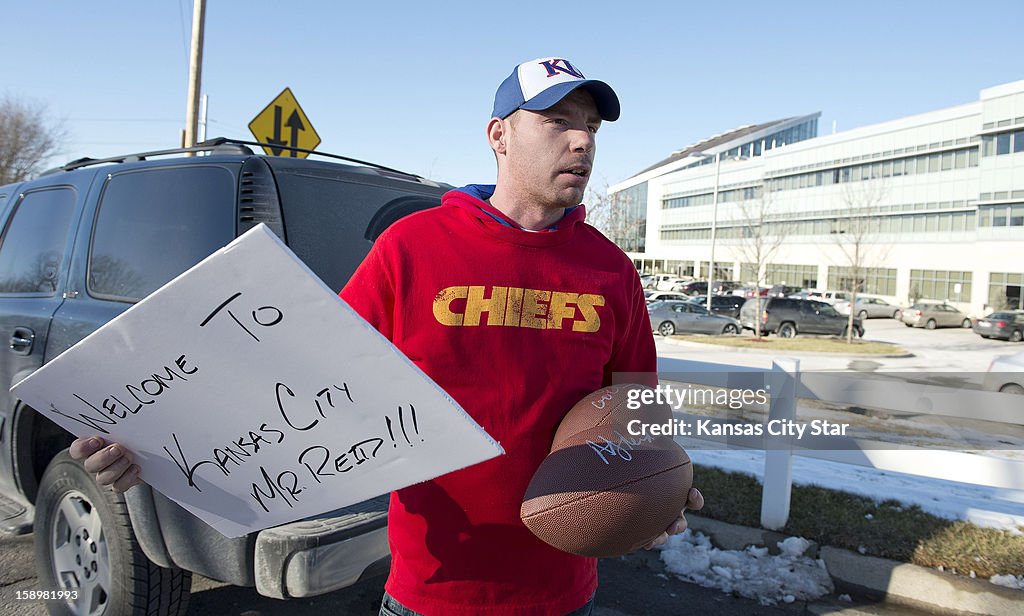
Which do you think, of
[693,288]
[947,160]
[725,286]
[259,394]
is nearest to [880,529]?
[259,394]

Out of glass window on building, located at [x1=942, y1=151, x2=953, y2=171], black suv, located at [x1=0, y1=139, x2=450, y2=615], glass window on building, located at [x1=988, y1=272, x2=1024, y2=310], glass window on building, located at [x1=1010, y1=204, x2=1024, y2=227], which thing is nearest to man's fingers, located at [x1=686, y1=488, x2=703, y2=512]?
black suv, located at [x1=0, y1=139, x2=450, y2=615]

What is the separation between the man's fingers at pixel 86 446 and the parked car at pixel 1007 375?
9.75m

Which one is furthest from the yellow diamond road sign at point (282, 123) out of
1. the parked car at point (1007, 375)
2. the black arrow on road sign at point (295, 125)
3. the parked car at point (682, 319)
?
the parked car at point (682, 319)

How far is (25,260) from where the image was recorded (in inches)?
162

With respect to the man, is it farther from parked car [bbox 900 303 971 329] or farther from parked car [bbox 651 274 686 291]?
parked car [bbox 651 274 686 291]

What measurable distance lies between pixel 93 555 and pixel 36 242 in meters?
1.98

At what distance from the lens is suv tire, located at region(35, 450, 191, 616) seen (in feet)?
9.57

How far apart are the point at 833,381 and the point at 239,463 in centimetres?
418

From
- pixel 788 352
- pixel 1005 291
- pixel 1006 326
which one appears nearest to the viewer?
pixel 788 352

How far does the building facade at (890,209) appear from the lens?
146ft

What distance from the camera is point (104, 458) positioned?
1605 mm

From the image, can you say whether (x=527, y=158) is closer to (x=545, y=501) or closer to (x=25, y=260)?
(x=545, y=501)

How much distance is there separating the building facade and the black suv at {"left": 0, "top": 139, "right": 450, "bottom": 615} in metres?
25.5

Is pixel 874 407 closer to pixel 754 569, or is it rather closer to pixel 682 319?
pixel 754 569
